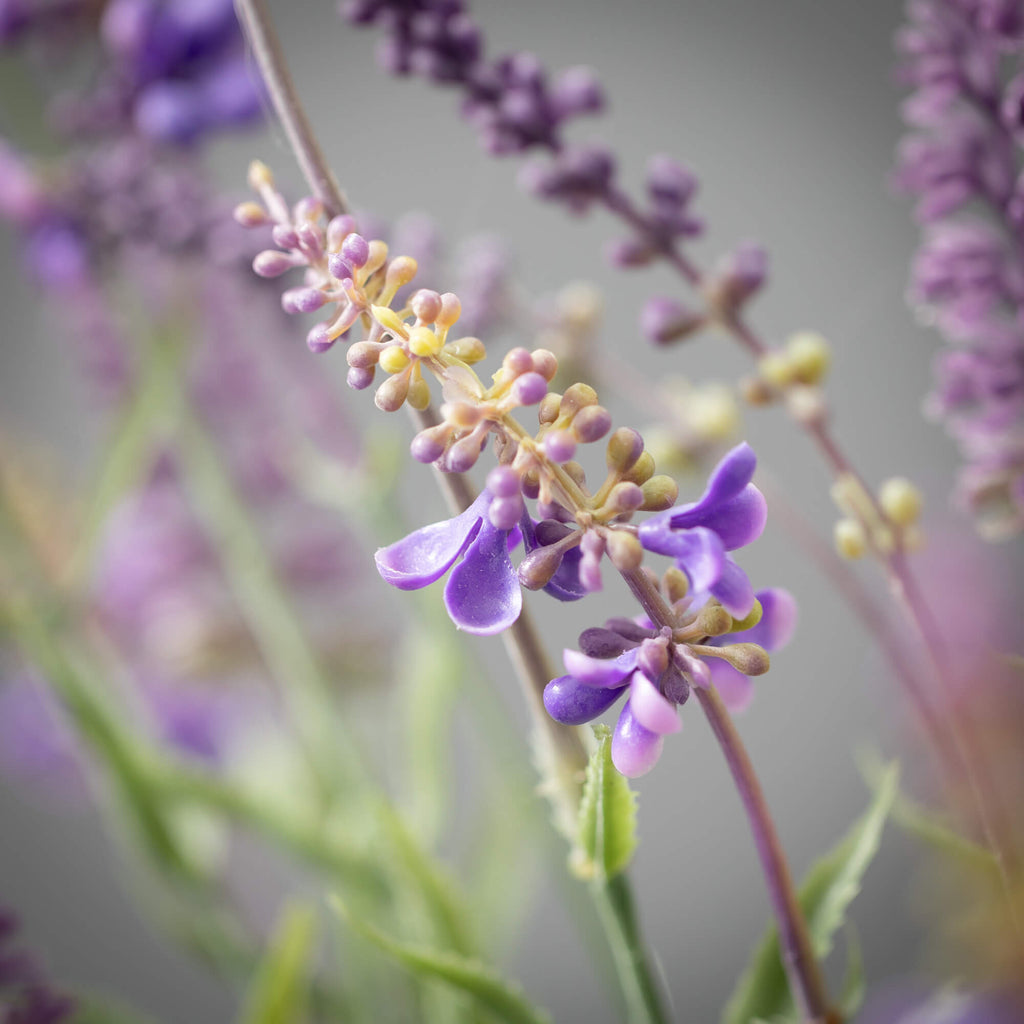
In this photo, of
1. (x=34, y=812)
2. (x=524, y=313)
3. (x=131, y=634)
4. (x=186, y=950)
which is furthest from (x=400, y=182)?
(x=34, y=812)

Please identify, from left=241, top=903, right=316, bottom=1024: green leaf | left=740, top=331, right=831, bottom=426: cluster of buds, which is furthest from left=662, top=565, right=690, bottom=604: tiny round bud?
left=241, top=903, right=316, bottom=1024: green leaf

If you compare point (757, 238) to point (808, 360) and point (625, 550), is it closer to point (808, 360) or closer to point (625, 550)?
point (808, 360)

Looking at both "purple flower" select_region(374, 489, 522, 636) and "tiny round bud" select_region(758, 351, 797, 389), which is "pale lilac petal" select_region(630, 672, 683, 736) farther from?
"tiny round bud" select_region(758, 351, 797, 389)

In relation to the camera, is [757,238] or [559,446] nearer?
[559,446]

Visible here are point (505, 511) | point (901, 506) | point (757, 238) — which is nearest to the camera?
point (505, 511)

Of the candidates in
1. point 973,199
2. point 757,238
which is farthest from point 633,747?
point 757,238

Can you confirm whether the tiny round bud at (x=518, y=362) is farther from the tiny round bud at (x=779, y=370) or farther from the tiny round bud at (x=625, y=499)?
the tiny round bud at (x=779, y=370)

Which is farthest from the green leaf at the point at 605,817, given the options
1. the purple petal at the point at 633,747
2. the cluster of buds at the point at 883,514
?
the cluster of buds at the point at 883,514
